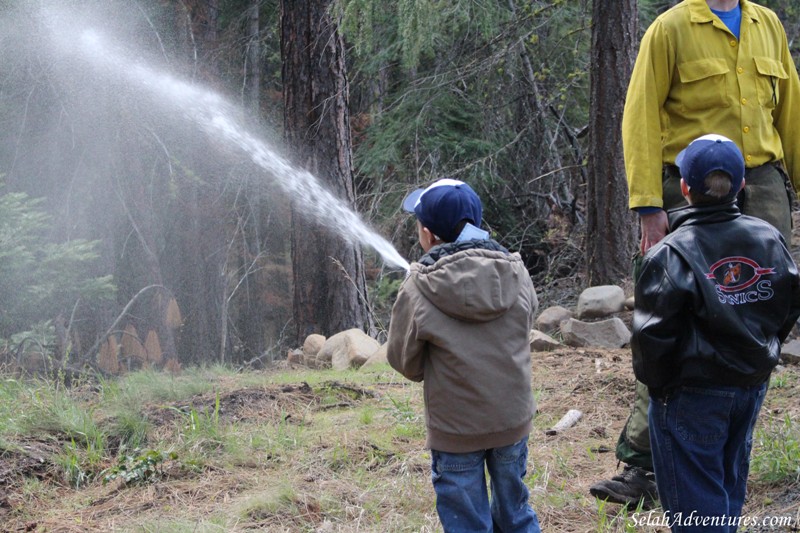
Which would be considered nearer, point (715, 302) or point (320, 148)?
point (715, 302)

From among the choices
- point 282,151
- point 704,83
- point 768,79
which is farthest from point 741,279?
point 282,151

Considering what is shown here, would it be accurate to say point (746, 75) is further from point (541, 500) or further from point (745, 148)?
point (541, 500)

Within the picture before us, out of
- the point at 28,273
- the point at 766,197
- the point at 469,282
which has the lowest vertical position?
the point at 28,273

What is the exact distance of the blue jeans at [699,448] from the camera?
2480mm

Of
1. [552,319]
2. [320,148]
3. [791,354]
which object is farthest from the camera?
[320,148]

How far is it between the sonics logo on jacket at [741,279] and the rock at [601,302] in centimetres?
494

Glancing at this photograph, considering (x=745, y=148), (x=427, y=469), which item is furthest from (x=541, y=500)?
(x=745, y=148)

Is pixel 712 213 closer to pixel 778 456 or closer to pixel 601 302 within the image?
pixel 778 456

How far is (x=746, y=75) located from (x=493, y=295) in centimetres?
140

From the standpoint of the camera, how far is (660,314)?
2438mm

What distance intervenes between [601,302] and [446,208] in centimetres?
491

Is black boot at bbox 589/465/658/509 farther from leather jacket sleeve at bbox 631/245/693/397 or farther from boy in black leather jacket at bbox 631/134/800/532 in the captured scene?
leather jacket sleeve at bbox 631/245/693/397

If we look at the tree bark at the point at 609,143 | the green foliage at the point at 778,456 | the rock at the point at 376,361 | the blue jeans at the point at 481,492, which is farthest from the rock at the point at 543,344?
the blue jeans at the point at 481,492

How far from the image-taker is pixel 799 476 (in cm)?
320
